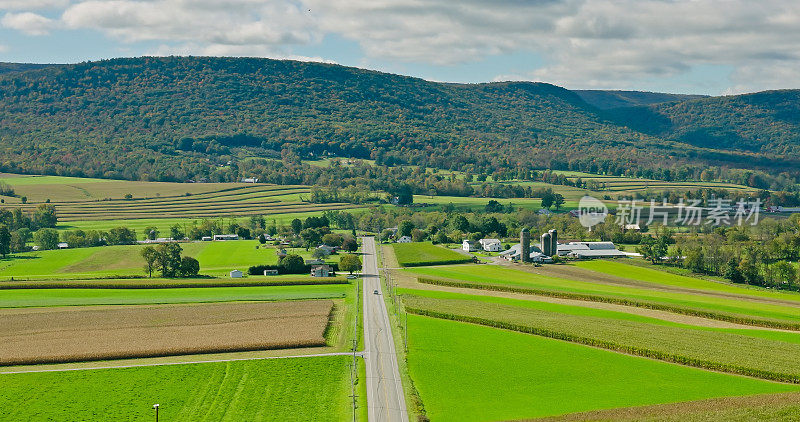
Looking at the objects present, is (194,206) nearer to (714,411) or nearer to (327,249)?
(327,249)

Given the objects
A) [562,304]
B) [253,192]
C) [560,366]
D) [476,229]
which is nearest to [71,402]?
[560,366]

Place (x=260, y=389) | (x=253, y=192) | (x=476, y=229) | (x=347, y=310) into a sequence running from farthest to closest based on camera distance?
(x=253, y=192) → (x=476, y=229) → (x=347, y=310) → (x=260, y=389)

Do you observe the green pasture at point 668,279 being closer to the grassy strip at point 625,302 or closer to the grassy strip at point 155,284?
the grassy strip at point 625,302

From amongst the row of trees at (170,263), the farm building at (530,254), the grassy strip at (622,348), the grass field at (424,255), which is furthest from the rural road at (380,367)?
the farm building at (530,254)

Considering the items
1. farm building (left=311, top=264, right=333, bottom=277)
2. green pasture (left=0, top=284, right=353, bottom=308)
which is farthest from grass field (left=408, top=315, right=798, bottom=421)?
farm building (left=311, top=264, right=333, bottom=277)

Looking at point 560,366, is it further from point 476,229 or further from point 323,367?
point 476,229
